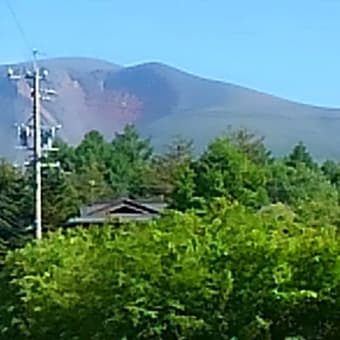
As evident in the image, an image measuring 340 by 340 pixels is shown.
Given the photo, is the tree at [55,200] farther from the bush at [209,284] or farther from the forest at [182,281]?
the bush at [209,284]

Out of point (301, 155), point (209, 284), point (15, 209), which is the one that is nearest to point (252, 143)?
point (301, 155)

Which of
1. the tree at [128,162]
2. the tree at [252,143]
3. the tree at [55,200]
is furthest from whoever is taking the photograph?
the tree at [128,162]

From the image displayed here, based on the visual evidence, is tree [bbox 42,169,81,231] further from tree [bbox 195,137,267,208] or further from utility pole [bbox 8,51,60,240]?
utility pole [bbox 8,51,60,240]

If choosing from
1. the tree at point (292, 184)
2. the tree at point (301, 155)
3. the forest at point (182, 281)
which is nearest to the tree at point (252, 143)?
the tree at point (292, 184)

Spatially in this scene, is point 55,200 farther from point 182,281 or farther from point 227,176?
point 182,281

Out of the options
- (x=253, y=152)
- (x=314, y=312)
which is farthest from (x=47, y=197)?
(x=314, y=312)

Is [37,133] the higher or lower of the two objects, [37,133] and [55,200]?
the higher

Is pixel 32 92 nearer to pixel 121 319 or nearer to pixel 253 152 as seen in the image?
pixel 121 319

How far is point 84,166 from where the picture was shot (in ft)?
312

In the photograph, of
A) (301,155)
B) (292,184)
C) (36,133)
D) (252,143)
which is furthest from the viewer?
(301,155)

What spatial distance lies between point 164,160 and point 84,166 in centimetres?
648

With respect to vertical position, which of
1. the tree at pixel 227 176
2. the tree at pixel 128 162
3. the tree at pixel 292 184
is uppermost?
the tree at pixel 227 176

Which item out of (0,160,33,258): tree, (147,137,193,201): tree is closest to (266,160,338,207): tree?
(147,137,193,201): tree

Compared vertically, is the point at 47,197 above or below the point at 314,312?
below
